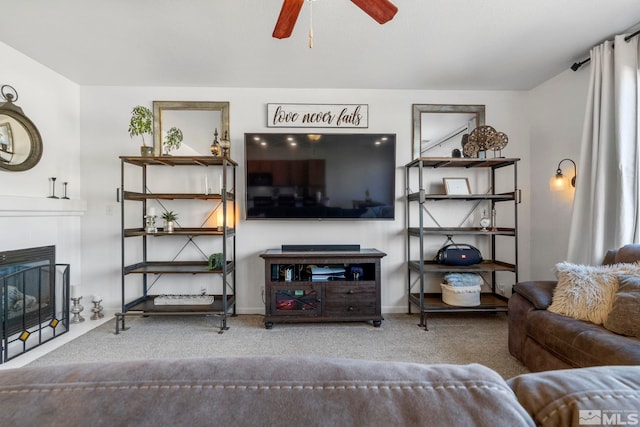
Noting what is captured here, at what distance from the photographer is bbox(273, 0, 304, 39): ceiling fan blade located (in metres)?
1.58

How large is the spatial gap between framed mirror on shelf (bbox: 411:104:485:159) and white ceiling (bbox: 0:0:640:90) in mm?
261

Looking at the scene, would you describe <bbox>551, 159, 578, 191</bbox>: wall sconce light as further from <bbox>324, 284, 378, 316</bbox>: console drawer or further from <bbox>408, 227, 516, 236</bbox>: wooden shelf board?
<bbox>324, 284, 378, 316</bbox>: console drawer

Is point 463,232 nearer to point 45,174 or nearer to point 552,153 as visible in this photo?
point 552,153

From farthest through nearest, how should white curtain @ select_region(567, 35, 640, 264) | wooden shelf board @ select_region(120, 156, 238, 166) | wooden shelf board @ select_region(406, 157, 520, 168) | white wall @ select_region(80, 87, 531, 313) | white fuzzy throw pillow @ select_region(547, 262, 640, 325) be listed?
1. white wall @ select_region(80, 87, 531, 313)
2. wooden shelf board @ select_region(406, 157, 520, 168)
3. wooden shelf board @ select_region(120, 156, 238, 166)
4. white curtain @ select_region(567, 35, 640, 264)
5. white fuzzy throw pillow @ select_region(547, 262, 640, 325)

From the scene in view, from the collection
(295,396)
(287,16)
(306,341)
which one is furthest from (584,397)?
(306,341)

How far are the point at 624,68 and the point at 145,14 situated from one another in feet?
12.2

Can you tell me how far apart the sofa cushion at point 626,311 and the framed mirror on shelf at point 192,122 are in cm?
351

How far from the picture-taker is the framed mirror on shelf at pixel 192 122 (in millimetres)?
3211

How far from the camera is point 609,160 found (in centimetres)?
237

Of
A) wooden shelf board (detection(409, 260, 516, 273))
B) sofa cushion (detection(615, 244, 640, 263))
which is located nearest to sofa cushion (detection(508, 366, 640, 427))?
sofa cushion (detection(615, 244, 640, 263))

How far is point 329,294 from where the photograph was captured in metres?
2.84

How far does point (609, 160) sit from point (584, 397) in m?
2.94

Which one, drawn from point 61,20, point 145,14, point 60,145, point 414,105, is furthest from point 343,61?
point 60,145

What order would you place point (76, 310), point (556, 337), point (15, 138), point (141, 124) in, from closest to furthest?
point (556, 337), point (15, 138), point (141, 124), point (76, 310)
